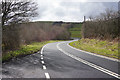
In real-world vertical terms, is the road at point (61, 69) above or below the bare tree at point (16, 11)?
below

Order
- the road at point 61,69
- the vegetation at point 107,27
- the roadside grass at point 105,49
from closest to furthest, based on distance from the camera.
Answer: the road at point 61,69
the roadside grass at point 105,49
the vegetation at point 107,27

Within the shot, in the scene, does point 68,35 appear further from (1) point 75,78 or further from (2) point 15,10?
(1) point 75,78

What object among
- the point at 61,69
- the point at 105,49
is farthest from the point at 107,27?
the point at 61,69

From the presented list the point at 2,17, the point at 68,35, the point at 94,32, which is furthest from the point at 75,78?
Result: the point at 68,35

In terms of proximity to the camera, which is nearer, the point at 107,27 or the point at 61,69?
the point at 61,69

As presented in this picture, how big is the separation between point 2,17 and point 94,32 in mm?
21808

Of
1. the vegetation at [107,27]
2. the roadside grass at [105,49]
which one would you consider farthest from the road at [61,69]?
the vegetation at [107,27]

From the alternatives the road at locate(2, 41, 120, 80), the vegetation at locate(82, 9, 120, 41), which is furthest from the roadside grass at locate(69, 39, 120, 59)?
the road at locate(2, 41, 120, 80)

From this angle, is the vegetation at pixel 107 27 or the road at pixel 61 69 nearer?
the road at pixel 61 69

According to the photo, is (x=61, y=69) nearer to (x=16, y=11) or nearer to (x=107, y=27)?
(x=16, y=11)

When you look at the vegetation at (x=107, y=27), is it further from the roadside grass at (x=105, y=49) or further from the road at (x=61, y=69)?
the road at (x=61, y=69)

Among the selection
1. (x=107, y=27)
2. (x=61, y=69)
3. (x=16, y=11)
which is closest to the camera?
(x=61, y=69)

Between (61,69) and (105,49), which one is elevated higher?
(61,69)

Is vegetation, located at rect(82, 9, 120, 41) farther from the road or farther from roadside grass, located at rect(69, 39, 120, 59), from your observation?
the road
